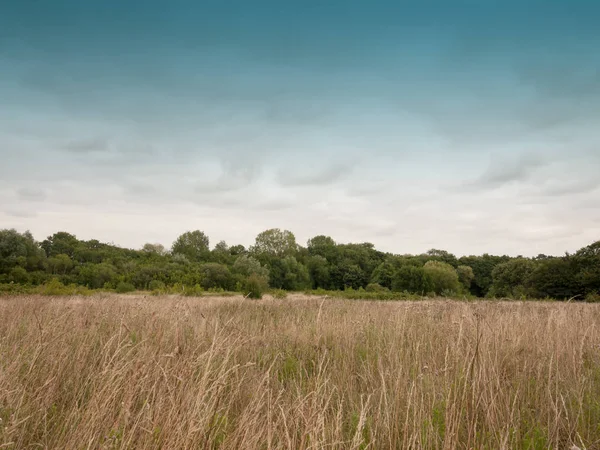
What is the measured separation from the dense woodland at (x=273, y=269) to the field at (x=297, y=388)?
14096mm

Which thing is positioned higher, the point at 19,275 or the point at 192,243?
the point at 192,243

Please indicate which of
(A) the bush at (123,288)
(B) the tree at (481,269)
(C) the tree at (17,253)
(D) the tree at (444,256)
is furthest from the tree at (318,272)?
(C) the tree at (17,253)

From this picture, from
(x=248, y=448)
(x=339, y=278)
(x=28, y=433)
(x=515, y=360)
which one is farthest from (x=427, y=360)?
(x=339, y=278)

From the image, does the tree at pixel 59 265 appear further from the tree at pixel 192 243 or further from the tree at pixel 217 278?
the tree at pixel 192 243

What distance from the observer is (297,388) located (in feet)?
10.1

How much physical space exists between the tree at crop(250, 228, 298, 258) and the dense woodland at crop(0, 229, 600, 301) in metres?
0.24

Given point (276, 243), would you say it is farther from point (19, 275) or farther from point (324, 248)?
point (19, 275)

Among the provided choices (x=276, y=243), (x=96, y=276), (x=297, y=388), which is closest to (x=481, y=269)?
(x=276, y=243)

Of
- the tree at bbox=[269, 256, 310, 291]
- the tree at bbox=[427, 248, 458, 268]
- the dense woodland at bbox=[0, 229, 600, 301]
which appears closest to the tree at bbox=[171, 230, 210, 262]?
the dense woodland at bbox=[0, 229, 600, 301]

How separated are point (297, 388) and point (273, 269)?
2919 inches

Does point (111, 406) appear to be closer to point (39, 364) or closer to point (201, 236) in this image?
point (39, 364)

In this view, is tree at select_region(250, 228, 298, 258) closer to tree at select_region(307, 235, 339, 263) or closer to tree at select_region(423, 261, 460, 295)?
tree at select_region(307, 235, 339, 263)

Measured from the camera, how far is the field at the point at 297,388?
242 centimetres

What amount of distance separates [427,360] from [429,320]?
2.52 metres
